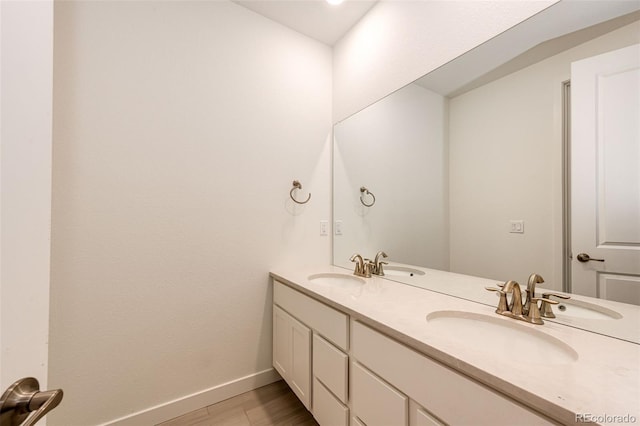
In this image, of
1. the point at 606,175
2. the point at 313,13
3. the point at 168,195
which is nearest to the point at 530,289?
the point at 606,175

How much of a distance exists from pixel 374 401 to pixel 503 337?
523 millimetres

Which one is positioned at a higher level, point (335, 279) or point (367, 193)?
point (367, 193)

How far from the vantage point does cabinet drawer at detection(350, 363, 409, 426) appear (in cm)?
83

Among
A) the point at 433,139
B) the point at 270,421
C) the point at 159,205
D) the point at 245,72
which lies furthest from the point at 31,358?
the point at 245,72

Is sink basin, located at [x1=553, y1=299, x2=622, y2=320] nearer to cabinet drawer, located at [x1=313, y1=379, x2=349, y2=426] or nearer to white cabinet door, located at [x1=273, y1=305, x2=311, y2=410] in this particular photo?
cabinet drawer, located at [x1=313, y1=379, x2=349, y2=426]

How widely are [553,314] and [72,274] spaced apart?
2.06 metres

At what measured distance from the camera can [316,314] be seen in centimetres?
129

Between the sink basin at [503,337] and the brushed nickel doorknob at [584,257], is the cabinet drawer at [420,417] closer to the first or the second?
the sink basin at [503,337]

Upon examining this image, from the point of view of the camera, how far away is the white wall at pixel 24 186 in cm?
42

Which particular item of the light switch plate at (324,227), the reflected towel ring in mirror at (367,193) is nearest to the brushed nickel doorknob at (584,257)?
the reflected towel ring in mirror at (367,193)

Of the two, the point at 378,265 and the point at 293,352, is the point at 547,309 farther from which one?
the point at 293,352

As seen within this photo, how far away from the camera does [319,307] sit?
1.27 metres

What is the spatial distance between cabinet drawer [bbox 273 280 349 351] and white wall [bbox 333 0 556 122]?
1.35m

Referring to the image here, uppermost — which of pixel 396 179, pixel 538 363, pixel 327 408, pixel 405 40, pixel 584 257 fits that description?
pixel 405 40
